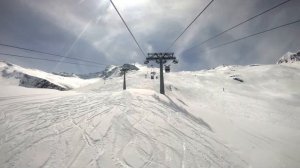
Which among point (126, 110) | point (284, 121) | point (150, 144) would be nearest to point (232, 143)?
point (150, 144)

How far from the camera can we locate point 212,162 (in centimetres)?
A: 930

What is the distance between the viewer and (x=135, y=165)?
7.70 metres

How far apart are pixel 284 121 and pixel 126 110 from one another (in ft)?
98.1

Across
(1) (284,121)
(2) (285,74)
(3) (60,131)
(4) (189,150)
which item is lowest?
(1) (284,121)

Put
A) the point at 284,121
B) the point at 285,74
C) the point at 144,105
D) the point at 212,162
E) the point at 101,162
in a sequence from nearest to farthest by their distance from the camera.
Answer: the point at 101,162, the point at 212,162, the point at 144,105, the point at 284,121, the point at 285,74

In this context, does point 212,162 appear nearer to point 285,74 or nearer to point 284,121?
point 284,121

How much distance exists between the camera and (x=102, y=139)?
30.6 ft

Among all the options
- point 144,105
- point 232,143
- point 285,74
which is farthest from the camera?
point 285,74

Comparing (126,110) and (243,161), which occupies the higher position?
(126,110)

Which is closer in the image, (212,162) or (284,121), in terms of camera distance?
(212,162)

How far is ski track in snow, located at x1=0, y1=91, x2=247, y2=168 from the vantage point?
772cm

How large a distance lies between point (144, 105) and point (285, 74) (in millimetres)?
102209

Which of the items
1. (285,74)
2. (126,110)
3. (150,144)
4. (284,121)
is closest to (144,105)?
(126,110)

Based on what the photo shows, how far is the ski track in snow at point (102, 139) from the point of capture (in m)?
7.72
